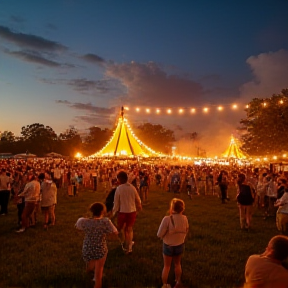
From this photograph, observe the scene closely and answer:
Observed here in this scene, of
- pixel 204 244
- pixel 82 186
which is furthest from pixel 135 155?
pixel 204 244

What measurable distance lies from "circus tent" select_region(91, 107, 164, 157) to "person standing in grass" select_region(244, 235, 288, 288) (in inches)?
1069

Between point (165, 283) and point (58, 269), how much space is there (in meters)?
2.24

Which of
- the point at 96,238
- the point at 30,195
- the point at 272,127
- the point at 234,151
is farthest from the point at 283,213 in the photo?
the point at 234,151

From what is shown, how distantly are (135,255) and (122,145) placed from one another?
80.7ft

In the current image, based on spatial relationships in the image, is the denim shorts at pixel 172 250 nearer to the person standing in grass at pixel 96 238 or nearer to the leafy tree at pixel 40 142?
the person standing in grass at pixel 96 238

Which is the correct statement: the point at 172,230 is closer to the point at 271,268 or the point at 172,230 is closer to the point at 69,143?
the point at 271,268

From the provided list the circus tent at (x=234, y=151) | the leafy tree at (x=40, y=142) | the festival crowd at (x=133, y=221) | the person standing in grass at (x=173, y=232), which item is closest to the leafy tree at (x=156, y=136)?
the leafy tree at (x=40, y=142)

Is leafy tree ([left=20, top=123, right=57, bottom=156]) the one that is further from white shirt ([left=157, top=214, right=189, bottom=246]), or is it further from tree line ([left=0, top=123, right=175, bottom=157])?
white shirt ([left=157, top=214, right=189, bottom=246])

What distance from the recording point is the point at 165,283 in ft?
16.6

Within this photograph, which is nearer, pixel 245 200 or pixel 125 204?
pixel 125 204

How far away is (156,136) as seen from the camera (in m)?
103

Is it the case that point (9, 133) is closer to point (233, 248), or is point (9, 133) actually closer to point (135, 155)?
point (135, 155)

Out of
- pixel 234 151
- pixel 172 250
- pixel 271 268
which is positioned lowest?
pixel 172 250

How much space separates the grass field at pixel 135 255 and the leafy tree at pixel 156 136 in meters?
90.7
